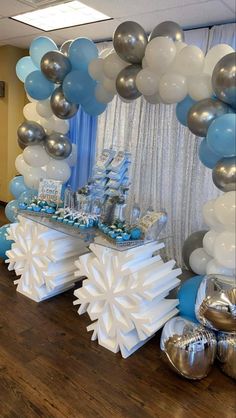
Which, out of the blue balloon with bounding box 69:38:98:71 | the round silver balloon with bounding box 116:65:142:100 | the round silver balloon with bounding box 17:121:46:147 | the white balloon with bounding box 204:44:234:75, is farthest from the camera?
the round silver balloon with bounding box 17:121:46:147

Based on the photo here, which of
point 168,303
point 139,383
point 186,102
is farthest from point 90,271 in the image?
point 186,102

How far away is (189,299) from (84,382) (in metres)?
0.92

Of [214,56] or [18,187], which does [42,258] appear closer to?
[18,187]

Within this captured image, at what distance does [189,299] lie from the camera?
94.3 inches

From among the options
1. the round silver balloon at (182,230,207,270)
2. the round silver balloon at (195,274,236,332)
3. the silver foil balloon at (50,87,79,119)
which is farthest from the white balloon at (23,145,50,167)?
the round silver balloon at (195,274,236,332)

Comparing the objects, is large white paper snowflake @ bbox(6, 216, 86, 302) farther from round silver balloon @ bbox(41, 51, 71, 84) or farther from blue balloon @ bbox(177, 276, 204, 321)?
round silver balloon @ bbox(41, 51, 71, 84)

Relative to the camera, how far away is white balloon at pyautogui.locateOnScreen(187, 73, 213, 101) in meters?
2.11

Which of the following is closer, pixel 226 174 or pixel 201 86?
pixel 226 174

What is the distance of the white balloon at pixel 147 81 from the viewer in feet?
7.27

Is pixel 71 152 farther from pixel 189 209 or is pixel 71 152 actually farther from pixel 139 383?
pixel 139 383

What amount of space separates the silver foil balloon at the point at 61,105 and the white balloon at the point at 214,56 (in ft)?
3.90

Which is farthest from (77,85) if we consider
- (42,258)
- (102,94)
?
(42,258)

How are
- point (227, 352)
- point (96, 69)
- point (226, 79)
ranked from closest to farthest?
point (226, 79), point (227, 352), point (96, 69)

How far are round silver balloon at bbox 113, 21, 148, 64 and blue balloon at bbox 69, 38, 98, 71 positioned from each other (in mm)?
419
